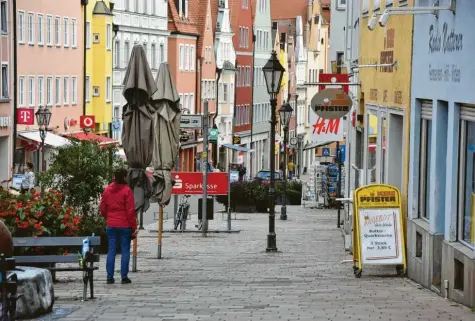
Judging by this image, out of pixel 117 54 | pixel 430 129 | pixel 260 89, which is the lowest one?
pixel 430 129

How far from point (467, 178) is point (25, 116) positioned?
4618 centimetres

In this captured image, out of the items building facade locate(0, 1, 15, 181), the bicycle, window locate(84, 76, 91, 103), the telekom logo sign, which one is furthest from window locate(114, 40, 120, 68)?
the bicycle

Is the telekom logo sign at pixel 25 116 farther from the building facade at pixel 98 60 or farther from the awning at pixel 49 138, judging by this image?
the building facade at pixel 98 60

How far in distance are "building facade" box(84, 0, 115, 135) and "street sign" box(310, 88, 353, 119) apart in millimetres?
48500

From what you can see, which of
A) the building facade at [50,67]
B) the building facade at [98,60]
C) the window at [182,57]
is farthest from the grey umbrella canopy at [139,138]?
the window at [182,57]

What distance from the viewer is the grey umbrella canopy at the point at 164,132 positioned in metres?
23.6

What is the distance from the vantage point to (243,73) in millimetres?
107688

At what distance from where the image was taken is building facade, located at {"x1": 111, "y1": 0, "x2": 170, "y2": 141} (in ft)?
260

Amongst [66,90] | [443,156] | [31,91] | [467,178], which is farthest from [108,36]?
[467,178]

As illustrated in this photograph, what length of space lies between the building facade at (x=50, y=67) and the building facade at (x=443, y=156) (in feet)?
143

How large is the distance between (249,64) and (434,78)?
305 feet

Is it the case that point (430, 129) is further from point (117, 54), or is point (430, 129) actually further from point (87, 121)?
point (117, 54)

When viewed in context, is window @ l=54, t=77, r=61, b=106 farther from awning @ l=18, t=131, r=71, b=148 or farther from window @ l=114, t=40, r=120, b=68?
window @ l=114, t=40, r=120, b=68

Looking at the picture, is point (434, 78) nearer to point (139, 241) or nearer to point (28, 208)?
point (28, 208)
